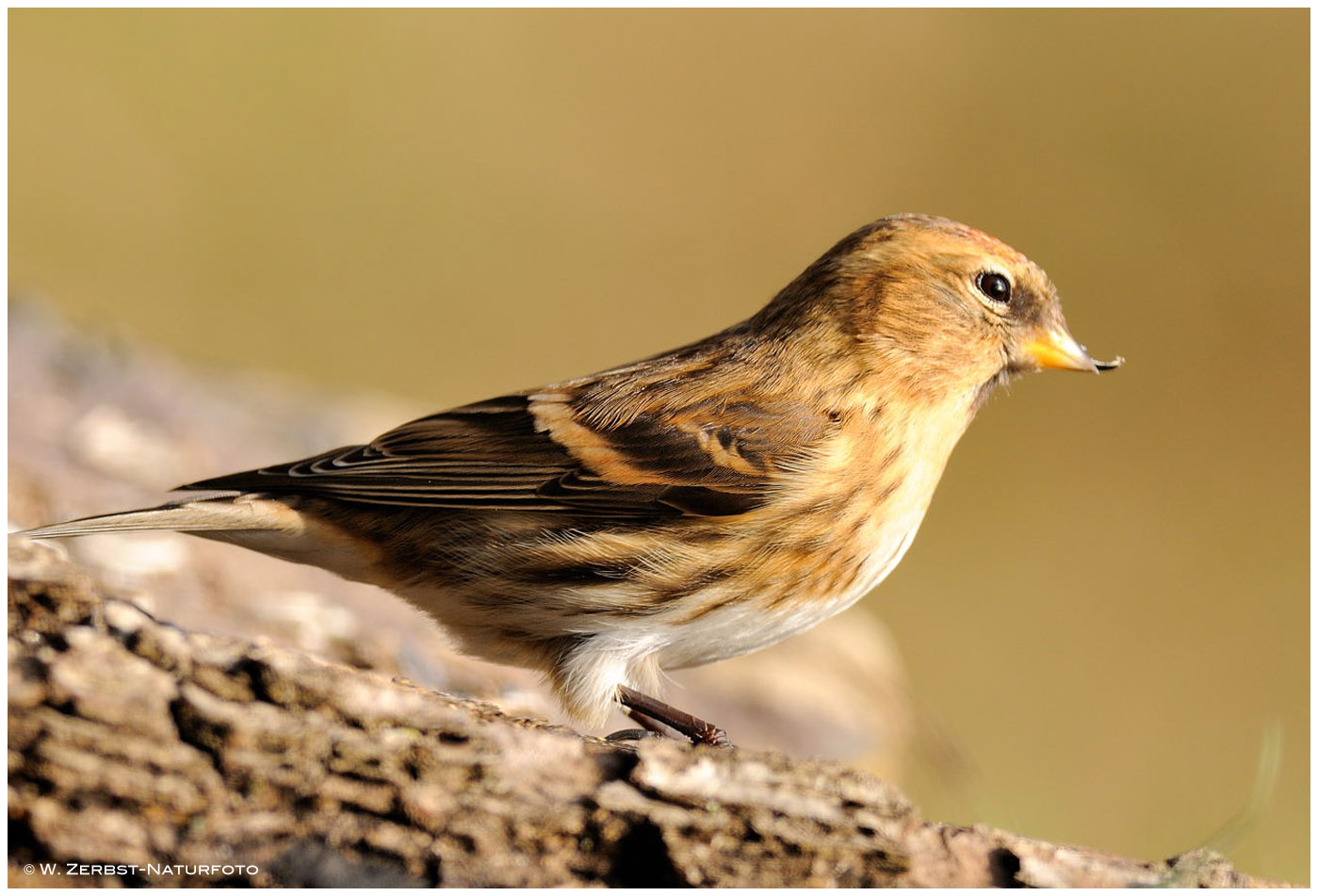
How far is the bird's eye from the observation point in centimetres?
390

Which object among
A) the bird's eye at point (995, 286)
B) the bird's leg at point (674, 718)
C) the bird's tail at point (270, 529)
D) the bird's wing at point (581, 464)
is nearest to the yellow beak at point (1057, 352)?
the bird's eye at point (995, 286)

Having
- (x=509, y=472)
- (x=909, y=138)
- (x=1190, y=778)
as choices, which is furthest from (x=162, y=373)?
(x=909, y=138)

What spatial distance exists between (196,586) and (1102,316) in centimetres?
817

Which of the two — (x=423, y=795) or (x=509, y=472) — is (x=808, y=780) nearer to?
(x=423, y=795)

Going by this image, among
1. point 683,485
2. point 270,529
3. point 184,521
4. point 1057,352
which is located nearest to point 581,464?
point 683,485

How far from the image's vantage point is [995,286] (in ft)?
12.8

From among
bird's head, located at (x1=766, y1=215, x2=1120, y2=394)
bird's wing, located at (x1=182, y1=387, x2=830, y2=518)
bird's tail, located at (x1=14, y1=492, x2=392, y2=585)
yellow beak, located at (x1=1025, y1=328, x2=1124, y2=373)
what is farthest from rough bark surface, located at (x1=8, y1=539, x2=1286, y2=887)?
yellow beak, located at (x1=1025, y1=328, x2=1124, y2=373)

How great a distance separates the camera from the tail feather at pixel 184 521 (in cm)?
313

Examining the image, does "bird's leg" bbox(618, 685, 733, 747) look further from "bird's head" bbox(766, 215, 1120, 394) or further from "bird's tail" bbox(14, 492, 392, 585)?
"bird's head" bbox(766, 215, 1120, 394)

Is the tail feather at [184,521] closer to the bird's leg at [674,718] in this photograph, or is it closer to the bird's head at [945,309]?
the bird's leg at [674,718]

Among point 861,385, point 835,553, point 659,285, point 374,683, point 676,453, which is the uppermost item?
point 659,285

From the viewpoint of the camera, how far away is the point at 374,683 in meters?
2.59

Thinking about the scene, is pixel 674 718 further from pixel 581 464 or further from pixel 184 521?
pixel 184 521

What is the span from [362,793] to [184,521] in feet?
4.24
